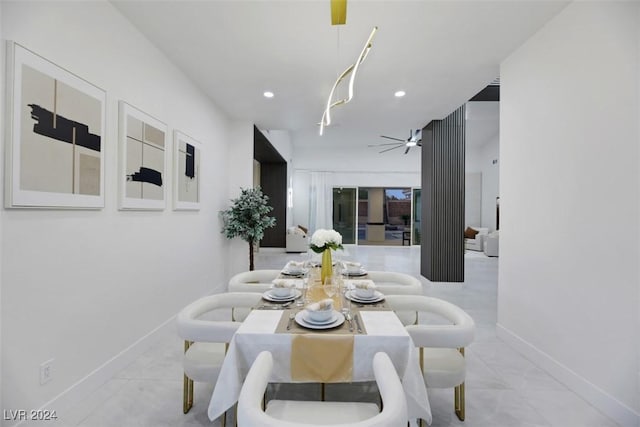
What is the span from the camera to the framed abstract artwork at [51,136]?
155cm

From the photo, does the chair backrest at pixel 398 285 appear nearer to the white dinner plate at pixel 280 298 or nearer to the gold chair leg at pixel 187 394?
the white dinner plate at pixel 280 298

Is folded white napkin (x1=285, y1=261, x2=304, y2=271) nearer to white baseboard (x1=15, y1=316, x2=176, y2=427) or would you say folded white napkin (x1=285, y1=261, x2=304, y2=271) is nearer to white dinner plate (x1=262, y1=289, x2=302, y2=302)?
white dinner plate (x1=262, y1=289, x2=302, y2=302)

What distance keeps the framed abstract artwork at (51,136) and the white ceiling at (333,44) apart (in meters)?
0.90

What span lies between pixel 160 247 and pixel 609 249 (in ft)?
11.6

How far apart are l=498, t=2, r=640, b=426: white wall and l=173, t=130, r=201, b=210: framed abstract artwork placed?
11.1 ft

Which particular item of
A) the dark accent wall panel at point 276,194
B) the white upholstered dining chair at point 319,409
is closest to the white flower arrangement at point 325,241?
the white upholstered dining chair at point 319,409

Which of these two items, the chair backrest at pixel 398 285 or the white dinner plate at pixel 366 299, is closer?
the white dinner plate at pixel 366 299

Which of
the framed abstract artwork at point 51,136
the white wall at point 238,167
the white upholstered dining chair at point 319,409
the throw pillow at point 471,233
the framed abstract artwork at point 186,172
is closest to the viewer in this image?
the white upholstered dining chair at point 319,409

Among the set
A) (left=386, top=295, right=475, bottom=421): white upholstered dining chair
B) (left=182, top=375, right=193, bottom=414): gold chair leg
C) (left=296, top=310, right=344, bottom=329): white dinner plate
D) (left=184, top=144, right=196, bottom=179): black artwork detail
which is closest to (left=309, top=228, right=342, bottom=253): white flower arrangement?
(left=296, top=310, right=344, bottom=329): white dinner plate

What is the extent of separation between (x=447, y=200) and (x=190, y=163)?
161 inches

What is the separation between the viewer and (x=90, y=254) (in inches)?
81.7

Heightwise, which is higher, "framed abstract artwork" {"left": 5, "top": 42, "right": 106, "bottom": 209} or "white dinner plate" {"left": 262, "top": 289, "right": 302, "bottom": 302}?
"framed abstract artwork" {"left": 5, "top": 42, "right": 106, "bottom": 209}

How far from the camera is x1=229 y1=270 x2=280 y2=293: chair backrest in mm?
2400

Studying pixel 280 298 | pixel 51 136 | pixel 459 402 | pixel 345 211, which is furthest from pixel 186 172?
pixel 345 211
